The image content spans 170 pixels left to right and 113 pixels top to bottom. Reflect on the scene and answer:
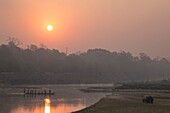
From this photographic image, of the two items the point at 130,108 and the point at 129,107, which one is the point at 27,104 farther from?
the point at 130,108

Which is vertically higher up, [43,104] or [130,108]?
[43,104]

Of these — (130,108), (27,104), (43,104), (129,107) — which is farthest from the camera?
(27,104)

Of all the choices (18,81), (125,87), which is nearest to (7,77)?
(18,81)

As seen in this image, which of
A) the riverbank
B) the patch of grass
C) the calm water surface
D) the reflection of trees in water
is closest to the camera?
the patch of grass

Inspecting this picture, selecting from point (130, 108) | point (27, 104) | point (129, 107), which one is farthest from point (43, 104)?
point (130, 108)

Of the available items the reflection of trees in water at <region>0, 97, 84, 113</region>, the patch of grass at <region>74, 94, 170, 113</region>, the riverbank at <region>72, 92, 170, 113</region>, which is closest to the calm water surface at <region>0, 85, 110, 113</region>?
the reflection of trees in water at <region>0, 97, 84, 113</region>

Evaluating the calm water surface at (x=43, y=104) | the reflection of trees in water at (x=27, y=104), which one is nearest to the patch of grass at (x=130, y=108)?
the calm water surface at (x=43, y=104)

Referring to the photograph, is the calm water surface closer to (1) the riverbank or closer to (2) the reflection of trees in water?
(2) the reflection of trees in water

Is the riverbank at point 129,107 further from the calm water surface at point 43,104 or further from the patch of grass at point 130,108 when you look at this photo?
the calm water surface at point 43,104

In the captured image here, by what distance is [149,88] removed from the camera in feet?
407

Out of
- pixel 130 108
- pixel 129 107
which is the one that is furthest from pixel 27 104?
pixel 130 108

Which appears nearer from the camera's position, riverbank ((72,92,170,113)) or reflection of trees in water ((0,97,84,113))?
riverbank ((72,92,170,113))

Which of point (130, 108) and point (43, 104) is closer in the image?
point (130, 108)

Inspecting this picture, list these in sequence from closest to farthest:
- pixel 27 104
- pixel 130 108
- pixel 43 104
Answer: pixel 130 108, pixel 43 104, pixel 27 104
